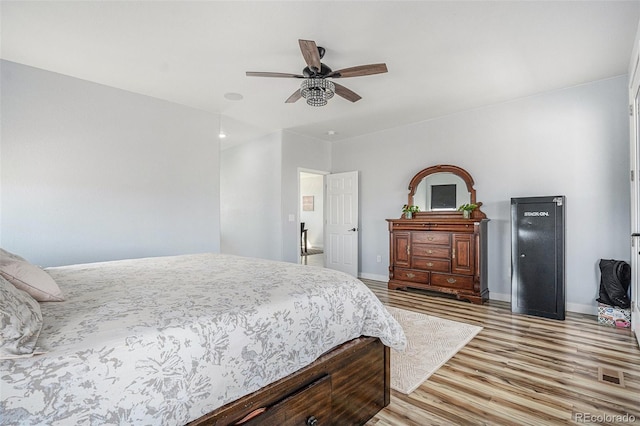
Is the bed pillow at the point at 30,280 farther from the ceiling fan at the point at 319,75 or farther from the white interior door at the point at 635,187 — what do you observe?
the white interior door at the point at 635,187

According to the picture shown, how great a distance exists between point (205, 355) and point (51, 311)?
62 centimetres

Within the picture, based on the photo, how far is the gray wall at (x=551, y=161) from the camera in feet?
11.0

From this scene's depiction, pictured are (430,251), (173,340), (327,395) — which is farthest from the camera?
(430,251)

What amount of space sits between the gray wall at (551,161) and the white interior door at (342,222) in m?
0.81

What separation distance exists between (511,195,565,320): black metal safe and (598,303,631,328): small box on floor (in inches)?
12.3

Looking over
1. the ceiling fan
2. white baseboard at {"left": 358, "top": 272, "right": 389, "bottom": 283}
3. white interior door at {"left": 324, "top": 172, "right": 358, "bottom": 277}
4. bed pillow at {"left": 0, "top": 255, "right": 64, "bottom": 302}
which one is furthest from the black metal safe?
bed pillow at {"left": 0, "top": 255, "right": 64, "bottom": 302}

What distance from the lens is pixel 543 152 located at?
12.4 ft

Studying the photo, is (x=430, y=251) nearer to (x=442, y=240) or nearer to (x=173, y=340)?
(x=442, y=240)

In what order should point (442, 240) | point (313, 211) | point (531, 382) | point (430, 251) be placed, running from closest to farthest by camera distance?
point (531, 382) → point (442, 240) → point (430, 251) → point (313, 211)

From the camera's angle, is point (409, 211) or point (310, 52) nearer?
point (310, 52)

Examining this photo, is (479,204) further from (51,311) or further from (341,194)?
(51,311)

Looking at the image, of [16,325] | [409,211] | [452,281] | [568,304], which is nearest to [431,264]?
Answer: [452,281]

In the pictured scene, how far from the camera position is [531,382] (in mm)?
2053

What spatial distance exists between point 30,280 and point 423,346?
2.61 metres
